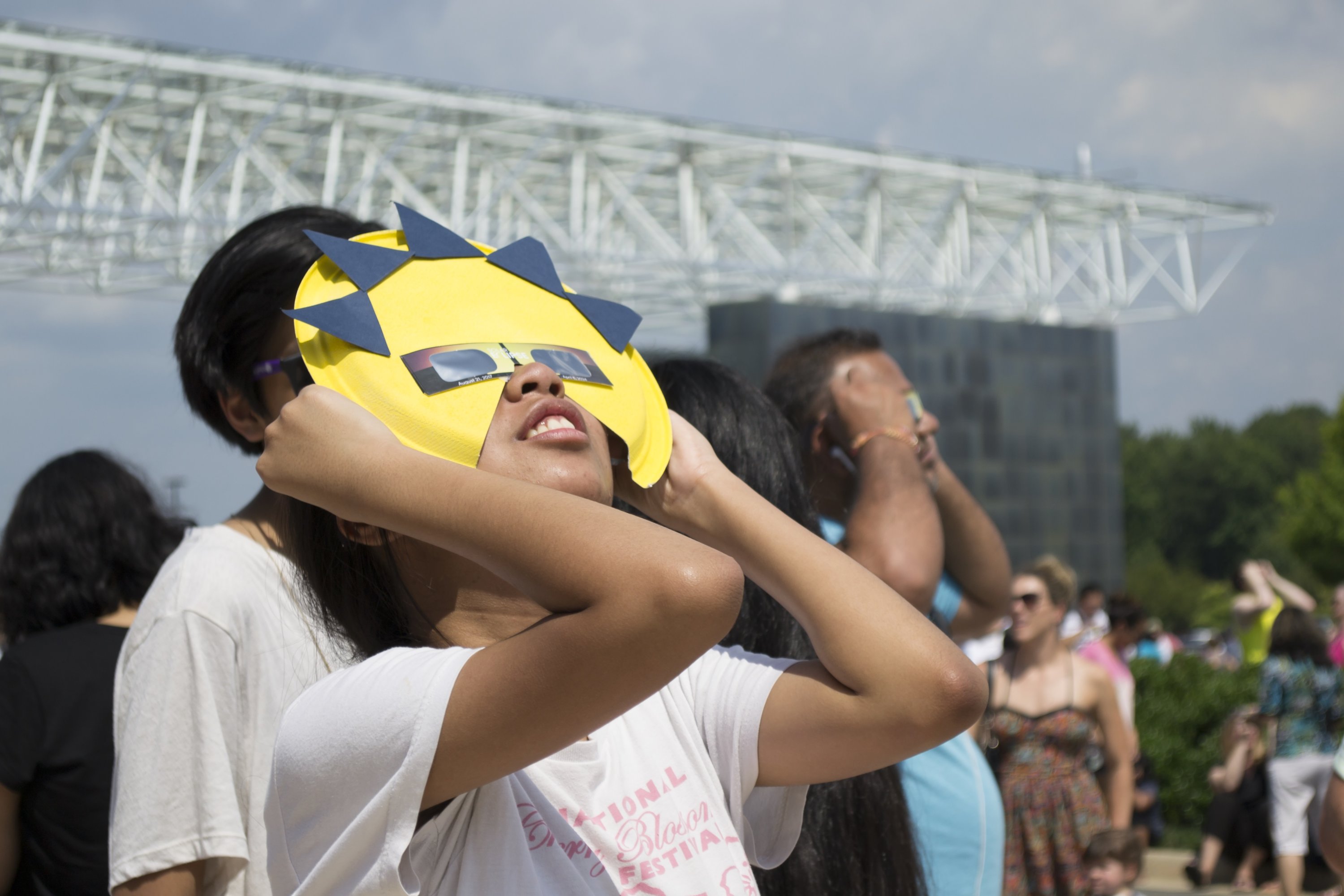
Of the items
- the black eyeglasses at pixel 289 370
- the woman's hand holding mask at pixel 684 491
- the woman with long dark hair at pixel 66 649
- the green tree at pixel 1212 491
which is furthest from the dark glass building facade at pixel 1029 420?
the green tree at pixel 1212 491

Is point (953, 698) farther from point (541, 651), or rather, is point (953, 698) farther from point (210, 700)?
point (210, 700)

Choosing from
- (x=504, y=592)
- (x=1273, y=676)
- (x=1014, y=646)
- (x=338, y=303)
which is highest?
(x=338, y=303)

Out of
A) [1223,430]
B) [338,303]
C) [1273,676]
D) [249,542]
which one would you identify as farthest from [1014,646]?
[1223,430]

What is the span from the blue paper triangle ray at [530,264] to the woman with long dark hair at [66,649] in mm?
1718

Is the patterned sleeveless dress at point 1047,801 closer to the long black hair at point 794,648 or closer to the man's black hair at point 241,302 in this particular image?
the long black hair at point 794,648

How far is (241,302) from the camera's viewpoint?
90.4 inches

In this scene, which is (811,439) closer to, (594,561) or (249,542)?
(249,542)

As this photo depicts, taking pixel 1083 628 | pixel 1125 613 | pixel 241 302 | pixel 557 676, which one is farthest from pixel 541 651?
pixel 1083 628

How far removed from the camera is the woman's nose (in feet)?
5.05

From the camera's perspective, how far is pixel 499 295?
1.64 m

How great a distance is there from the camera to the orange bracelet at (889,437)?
277 centimetres

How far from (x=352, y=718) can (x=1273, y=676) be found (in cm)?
832

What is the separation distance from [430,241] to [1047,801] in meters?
4.97

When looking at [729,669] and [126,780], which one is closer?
[729,669]
